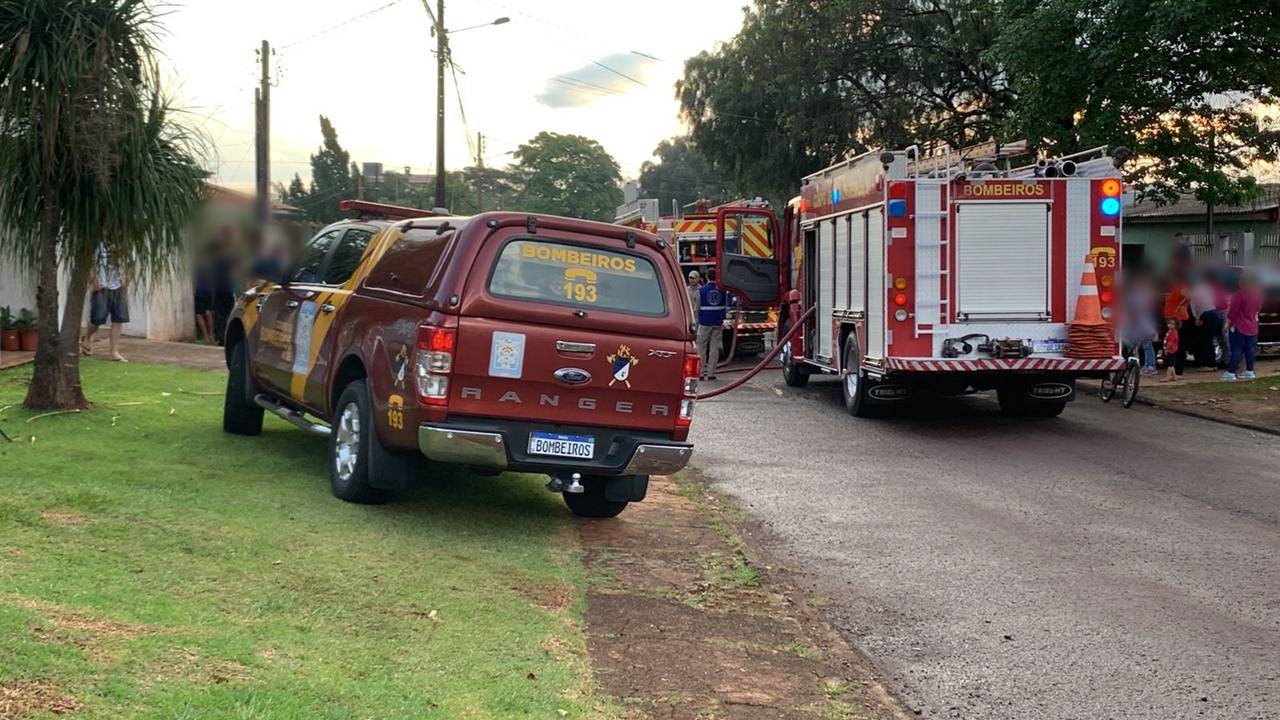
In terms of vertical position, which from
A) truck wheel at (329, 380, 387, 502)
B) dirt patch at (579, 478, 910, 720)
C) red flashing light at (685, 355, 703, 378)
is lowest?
dirt patch at (579, 478, 910, 720)

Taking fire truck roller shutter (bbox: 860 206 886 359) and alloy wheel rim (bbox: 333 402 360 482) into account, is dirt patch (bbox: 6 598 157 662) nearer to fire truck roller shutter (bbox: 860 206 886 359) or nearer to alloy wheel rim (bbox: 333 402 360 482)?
alloy wheel rim (bbox: 333 402 360 482)

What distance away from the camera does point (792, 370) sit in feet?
61.1

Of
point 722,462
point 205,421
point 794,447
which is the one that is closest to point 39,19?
point 205,421

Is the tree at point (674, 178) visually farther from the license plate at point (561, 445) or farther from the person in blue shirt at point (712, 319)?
the license plate at point (561, 445)

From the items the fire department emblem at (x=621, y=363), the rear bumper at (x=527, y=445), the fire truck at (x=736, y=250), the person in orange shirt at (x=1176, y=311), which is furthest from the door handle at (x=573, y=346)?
the person in orange shirt at (x=1176, y=311)

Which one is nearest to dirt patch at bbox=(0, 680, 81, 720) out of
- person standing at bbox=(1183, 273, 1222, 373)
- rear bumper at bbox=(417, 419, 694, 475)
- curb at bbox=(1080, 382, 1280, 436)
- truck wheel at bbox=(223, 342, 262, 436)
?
rear bumper at bbox=(417, 419, 694, 475)

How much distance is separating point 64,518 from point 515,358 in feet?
8.43

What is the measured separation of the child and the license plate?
43.6 feet

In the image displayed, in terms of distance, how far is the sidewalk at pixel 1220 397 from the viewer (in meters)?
14.9

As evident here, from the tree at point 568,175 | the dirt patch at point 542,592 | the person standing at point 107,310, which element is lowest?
the dirt patch at point 542,592

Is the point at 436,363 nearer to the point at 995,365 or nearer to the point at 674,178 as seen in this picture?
the point at 995,365

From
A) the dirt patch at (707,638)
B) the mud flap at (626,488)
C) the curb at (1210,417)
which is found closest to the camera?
the dirt patch at (707,638)

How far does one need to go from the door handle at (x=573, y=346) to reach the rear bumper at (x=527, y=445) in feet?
1.56

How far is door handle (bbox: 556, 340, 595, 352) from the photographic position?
25.0 feet
